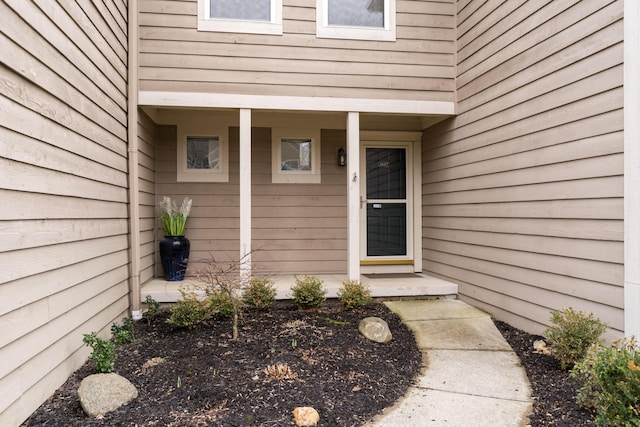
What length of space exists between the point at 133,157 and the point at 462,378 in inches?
138

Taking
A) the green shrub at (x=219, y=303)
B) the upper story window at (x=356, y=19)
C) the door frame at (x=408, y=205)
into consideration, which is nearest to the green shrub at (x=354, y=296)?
the green shrub at (x=219, y=303)

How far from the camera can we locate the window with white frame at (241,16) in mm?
4492

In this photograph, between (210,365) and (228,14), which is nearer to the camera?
(210,365)

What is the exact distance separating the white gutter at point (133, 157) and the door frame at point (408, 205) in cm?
287

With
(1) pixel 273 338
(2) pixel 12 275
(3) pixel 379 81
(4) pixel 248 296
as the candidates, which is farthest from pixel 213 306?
(3) pixel 379 81

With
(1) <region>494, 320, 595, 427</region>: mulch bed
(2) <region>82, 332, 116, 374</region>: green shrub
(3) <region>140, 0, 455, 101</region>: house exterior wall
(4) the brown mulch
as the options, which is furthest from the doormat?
(2) <region>82, 332, 116, 374</region>: green shrub

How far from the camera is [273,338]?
11.3 ft

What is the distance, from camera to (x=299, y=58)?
4.62m

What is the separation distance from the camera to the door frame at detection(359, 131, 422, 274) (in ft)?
18.8

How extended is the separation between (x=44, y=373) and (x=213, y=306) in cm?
153

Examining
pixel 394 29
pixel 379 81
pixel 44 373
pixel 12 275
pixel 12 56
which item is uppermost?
pixel 394 29

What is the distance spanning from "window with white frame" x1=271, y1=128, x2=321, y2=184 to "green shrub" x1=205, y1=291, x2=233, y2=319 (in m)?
2.06

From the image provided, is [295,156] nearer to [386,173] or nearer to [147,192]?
[386,173]

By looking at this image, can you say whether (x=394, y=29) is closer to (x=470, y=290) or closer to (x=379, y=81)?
(x=379, y=81)
